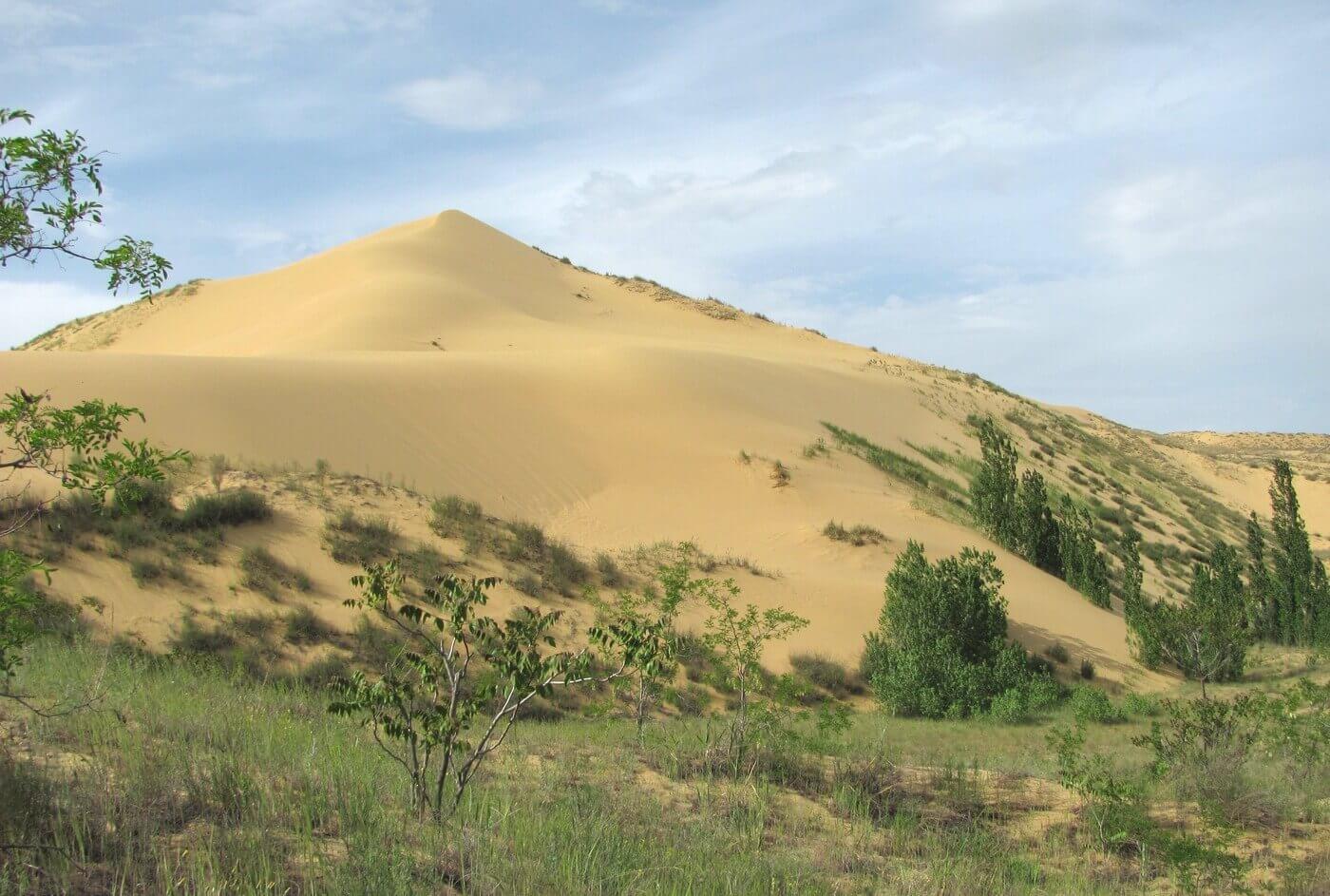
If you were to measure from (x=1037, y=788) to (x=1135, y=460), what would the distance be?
4698 centimetres

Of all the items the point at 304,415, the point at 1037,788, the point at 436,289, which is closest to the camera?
the point at 1037,788

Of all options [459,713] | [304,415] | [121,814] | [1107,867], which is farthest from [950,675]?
[304,415]

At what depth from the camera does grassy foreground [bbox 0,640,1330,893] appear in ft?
15.1

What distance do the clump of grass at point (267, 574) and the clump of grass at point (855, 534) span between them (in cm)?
1121

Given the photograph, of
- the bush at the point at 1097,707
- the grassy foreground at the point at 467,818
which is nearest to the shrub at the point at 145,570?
the grassy foreground at the point at 467,818

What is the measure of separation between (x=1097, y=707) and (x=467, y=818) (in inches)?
472

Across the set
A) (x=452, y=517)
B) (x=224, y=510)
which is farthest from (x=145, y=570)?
(x=452, y=517)

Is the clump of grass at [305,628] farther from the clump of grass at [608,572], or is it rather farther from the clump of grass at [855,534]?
the clump of grass at [855,534]

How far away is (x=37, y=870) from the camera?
4254 millimetres

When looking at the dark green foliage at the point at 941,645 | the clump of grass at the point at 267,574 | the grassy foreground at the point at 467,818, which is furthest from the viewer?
the dark green foliage at the point at 941,645

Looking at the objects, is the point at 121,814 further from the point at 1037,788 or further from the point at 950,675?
the point at 950,675

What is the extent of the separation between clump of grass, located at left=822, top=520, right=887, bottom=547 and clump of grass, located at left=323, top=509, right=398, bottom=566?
9.54m

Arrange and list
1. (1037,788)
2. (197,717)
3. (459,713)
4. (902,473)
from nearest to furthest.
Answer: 1. (459,713)
2. (197,717)
3. (1037,788)
4. (902,473)

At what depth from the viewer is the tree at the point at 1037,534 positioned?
2400 cm
